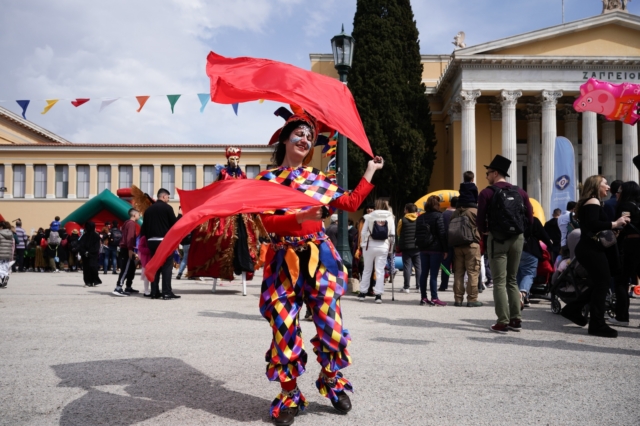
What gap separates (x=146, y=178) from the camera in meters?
42.2

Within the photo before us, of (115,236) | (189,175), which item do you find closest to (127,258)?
(115,236)

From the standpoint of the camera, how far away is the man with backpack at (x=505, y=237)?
289 inches

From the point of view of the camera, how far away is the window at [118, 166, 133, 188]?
42.1 metres

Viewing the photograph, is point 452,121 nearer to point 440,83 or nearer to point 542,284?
point 440,83

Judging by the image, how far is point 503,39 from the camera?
3491 cm

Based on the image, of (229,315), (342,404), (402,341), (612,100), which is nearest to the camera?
(342,404)

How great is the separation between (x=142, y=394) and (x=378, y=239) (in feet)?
23.4

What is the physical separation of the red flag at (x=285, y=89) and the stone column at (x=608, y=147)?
3760 cm

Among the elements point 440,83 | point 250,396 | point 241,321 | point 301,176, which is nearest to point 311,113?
point 301,176

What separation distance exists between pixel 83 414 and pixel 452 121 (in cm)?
3633

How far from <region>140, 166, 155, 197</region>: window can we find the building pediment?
76.7 ft

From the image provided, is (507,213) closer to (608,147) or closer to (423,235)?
(423,235)

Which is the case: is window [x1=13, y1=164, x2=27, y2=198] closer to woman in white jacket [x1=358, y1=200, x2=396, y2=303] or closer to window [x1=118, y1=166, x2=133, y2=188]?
window [x1=118, y1=166, x2=133, y2=188]

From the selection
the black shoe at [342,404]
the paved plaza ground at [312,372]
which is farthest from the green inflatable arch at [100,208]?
the black shoe at [342,404]
